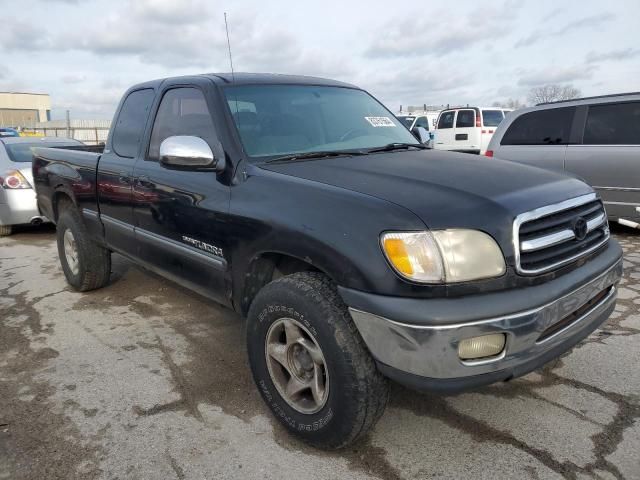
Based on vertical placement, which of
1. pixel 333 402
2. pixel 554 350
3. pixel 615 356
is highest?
pixel 554 350

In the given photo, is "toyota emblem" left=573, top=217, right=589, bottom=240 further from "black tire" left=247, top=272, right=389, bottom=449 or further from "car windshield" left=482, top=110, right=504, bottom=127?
"car windshield" left=482, top=110, right=504, bottom=127

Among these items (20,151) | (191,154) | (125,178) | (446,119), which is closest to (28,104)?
(446,119)

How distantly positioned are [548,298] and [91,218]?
3784 millimetres

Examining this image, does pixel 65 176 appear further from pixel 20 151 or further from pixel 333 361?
pixel 20 151

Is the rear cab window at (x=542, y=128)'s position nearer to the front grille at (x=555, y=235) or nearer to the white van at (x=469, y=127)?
the front grille at (x=555, y=235)

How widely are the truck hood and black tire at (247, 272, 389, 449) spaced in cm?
51

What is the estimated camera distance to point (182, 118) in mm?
3443

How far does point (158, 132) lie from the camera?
12.0 ft

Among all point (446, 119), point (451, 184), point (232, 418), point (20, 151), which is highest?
point (446, 119)

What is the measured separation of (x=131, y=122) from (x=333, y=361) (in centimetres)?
284

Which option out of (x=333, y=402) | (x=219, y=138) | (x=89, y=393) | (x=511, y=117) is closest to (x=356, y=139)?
(x=219, y=138)

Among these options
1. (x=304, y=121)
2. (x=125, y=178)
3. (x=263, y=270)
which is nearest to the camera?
(x=263, y=270)

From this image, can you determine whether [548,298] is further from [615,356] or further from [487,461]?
[615,356]

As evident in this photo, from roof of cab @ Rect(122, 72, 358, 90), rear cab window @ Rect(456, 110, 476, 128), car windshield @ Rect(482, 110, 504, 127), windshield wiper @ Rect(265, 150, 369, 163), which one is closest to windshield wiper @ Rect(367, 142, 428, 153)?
windshield wiper @ Rect(265, 150, 369, 163)
